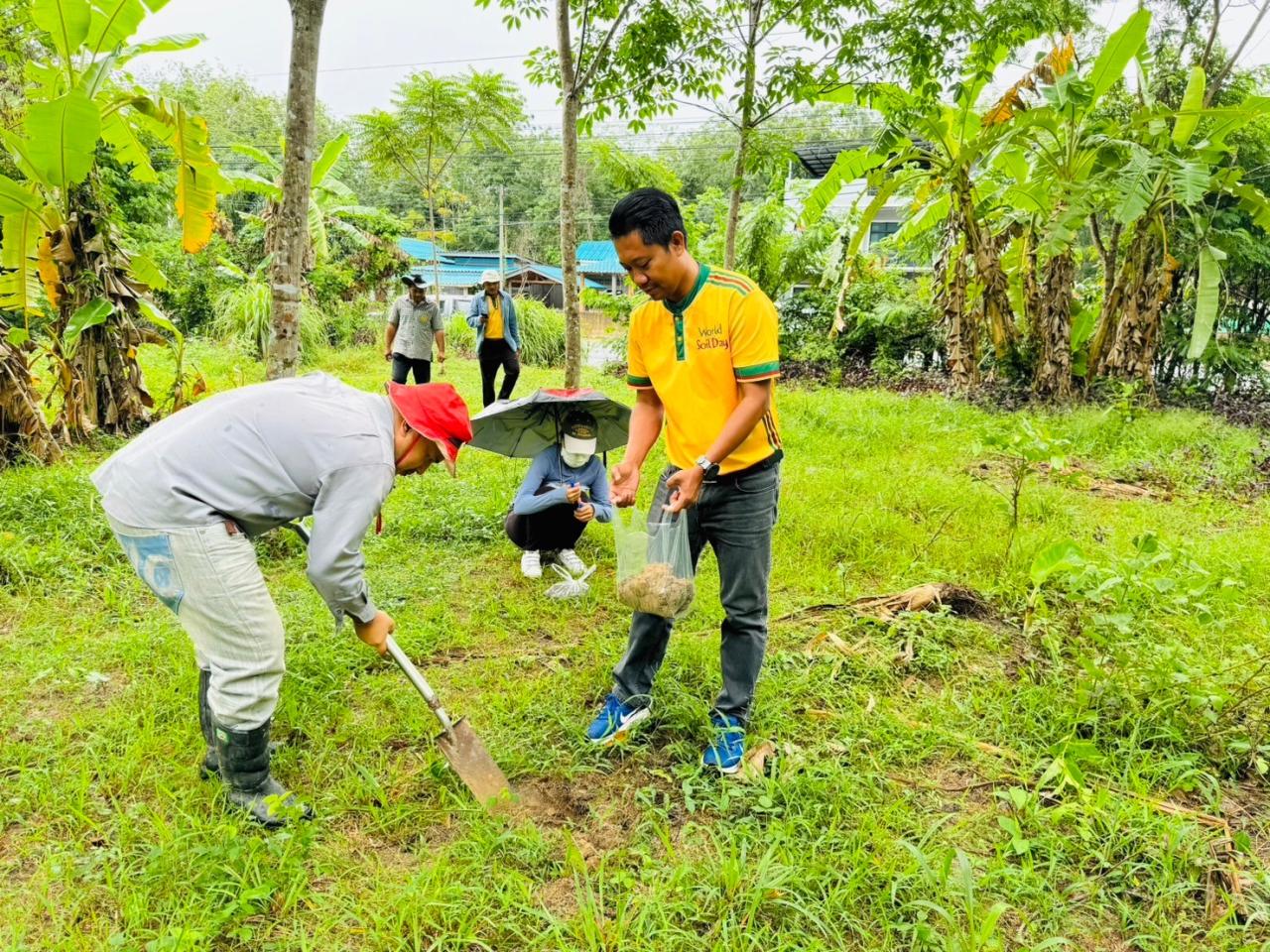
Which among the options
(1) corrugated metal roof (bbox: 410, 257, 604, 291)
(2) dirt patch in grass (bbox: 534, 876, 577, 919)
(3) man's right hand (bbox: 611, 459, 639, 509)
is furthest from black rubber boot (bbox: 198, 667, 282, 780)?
(1) corrugated metal roof (bbox: 410, 257, 604, 291)

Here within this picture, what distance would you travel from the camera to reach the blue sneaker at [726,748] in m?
2.40

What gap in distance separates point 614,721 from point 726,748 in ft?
1.28

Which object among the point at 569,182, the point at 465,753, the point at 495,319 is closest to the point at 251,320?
the point at 495,319

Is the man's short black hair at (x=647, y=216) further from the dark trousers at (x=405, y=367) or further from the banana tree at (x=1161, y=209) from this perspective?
the dark trousers at (x=405, y=367)

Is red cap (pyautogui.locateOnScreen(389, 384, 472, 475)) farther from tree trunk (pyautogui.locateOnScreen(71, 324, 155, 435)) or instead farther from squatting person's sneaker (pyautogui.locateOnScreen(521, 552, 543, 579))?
tree trunk (pyautogui.locateOnScreen(71, 324, 155, 435))

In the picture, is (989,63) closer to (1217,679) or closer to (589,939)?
(1217,679)

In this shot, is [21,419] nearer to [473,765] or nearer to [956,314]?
[473,765]

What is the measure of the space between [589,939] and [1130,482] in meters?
5.52

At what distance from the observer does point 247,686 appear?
6.59ft

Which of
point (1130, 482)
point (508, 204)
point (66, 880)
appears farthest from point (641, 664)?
point (508, 204)

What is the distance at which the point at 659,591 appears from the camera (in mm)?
2326

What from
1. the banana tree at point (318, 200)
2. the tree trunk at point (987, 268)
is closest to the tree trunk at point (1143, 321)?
the tree trunk at point (987, 268)

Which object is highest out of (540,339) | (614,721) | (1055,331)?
(1055,331)

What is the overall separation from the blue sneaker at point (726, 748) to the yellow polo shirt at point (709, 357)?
2.69ft
